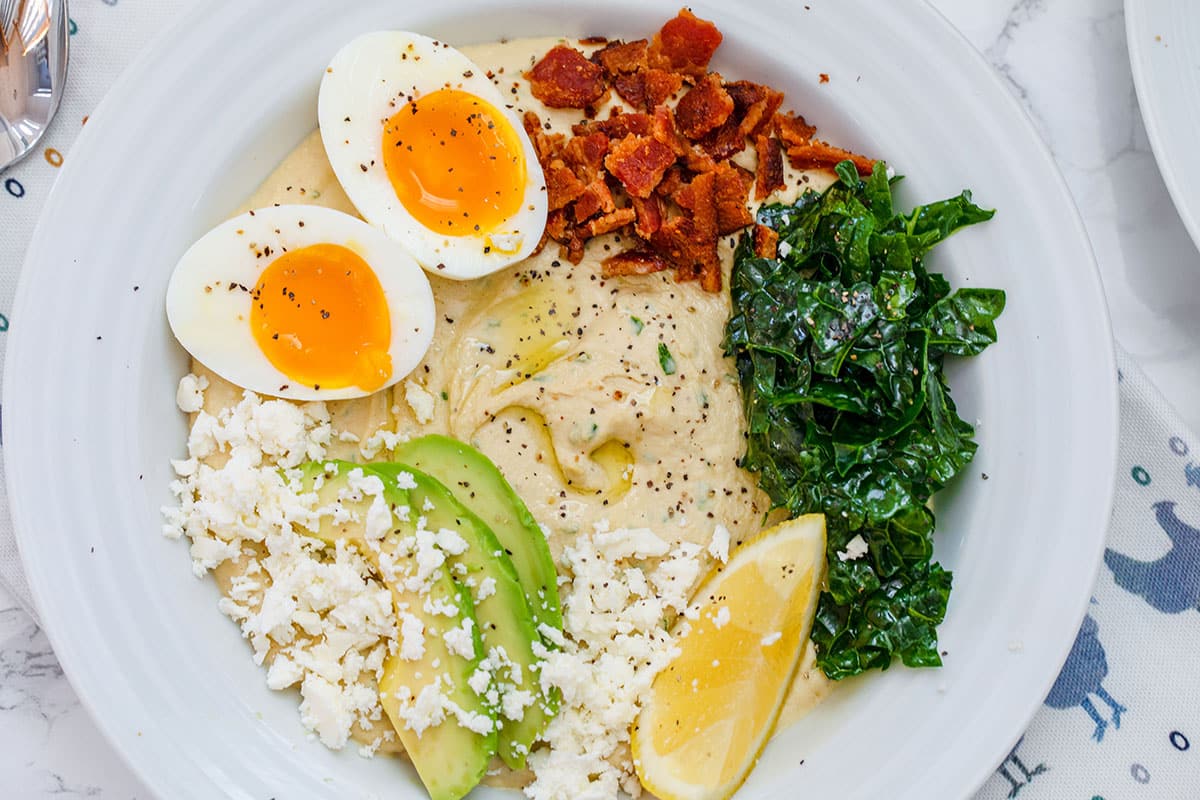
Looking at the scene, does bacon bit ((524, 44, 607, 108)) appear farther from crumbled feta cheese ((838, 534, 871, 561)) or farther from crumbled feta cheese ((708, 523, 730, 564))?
crumbled feta cheese ((838, 534, 871, 561))

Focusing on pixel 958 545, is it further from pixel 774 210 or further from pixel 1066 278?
pixel 774 210

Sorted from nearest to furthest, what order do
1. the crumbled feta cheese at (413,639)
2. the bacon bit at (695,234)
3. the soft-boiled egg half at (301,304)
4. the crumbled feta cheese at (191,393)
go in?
the crumbled feta cheese at (413,639)
the soft-boiled egg half at (301,304)
the crumbled feta cheese at (191,393)
the bacon bit at (695,234)

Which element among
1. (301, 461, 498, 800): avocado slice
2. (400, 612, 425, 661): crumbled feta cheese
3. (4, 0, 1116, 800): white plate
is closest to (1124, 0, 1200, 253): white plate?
(4, 0, 1116, 800): white plate

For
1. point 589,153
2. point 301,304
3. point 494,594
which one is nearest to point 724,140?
point 589,153

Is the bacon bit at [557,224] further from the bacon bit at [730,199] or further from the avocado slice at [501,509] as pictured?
the avocado slice at [501,509]

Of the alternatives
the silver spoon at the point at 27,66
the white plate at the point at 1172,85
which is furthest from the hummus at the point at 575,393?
the white plate at the point at 1172,85

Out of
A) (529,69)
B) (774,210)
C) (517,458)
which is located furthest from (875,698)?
(529,69)
